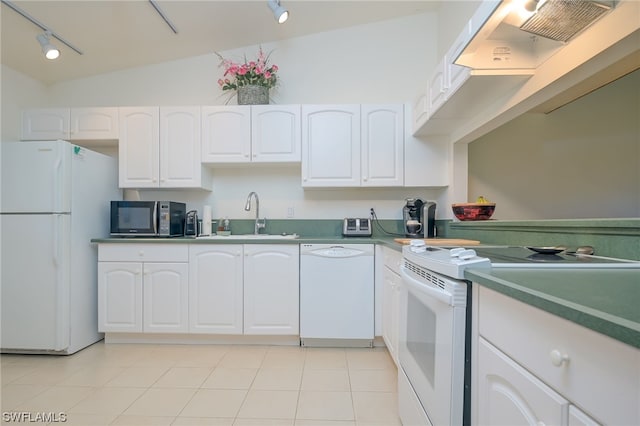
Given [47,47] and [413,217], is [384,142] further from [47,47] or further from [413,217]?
[47,47]

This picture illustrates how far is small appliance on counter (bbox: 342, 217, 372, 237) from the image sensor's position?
9.29 ft

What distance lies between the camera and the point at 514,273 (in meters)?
0.88

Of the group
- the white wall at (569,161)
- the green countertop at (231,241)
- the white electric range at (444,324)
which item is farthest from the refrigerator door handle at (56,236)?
the white wall at (569,161)

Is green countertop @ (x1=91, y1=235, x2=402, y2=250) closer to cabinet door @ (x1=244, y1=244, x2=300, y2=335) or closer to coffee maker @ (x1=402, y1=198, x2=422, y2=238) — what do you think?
cabinet door @ (x1=244, y1=244, x2=300, y2=335)

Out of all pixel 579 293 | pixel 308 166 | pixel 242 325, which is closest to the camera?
pixel 579 293

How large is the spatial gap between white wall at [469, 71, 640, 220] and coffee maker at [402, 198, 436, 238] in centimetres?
47

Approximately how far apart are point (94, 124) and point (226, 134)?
48.7 inches

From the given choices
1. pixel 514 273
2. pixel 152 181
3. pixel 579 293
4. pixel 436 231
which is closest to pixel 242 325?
pixel 152 181

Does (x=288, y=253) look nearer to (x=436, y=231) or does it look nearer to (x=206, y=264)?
(x=206, y=264)

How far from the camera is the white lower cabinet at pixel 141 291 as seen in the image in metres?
2.55

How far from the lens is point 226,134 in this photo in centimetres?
278

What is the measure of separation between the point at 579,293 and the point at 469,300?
1.04ft

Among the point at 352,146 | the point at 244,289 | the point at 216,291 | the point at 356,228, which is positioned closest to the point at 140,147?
the point at 216,291

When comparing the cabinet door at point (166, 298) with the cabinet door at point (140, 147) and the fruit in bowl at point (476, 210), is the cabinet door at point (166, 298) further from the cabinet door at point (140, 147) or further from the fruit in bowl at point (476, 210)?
the fruit in bowl at point (476, 210)
